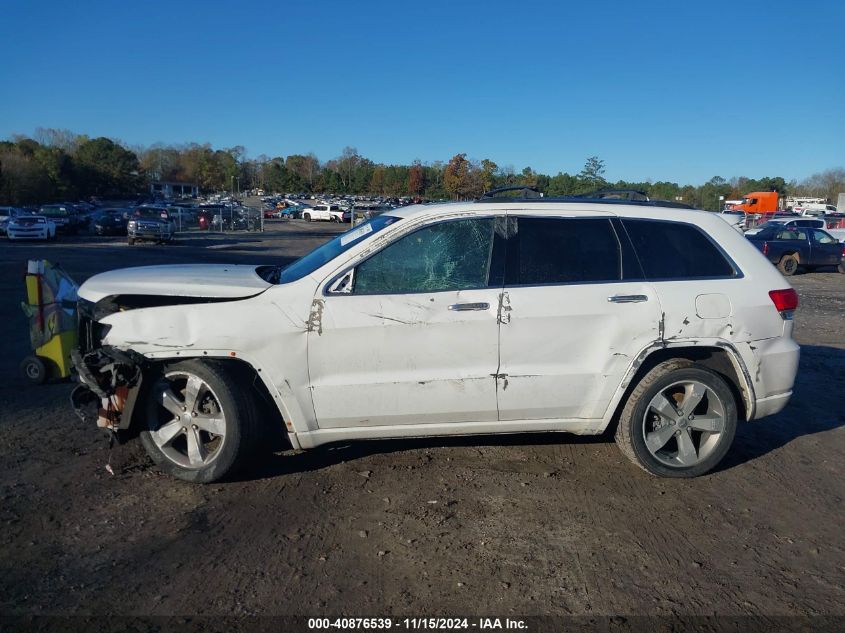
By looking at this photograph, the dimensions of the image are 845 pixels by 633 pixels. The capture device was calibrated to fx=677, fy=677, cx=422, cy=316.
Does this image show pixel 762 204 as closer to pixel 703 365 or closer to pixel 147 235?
pixel 147 235

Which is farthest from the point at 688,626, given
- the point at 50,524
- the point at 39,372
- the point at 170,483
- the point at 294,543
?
the point at 39,372

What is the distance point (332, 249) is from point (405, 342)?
39.0 inches

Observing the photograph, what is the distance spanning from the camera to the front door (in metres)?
4.23

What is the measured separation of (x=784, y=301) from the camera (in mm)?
4777

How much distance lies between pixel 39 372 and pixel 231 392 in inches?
97.4

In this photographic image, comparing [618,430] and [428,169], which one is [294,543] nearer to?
[618,430]

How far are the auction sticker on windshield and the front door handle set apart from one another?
0.80 meters

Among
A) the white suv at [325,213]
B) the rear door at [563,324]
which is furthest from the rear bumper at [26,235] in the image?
the white suv at [325,213]

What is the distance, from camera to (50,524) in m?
3.87

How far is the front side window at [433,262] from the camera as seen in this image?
4359mm

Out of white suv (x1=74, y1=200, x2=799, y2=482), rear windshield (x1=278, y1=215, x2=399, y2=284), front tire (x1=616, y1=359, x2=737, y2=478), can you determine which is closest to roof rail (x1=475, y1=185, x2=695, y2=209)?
white suv (x1=74, y1=200, x2=799, y2=482)

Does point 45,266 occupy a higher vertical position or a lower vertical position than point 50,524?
higher

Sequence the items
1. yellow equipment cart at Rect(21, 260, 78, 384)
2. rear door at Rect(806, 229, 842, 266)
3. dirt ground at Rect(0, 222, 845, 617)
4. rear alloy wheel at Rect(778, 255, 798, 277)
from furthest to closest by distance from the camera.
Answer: rear alloy wheel at Rect(778, 255, 798, 277)
rear door at Rect(806, 229, 842, 266)
yellow equipment cart at Rect(21, 260, 78, 384)
dirt ground at Rect(0, 222, 845, 617)

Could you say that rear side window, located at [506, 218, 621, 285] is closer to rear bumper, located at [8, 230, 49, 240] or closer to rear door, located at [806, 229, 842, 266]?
rear door, located at [806, 229, 842, 266]
